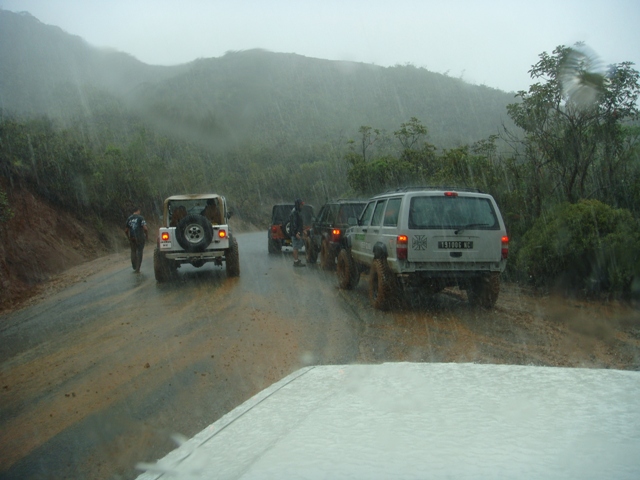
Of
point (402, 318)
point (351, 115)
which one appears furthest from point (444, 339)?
point (351, 115)

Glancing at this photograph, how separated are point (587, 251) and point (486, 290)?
256 cm

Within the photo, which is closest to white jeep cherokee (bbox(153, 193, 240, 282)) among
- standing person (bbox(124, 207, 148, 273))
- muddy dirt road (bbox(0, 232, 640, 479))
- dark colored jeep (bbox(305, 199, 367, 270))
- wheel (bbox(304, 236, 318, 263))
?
muddy dirt road (bbox(0, 232, 640, 479))

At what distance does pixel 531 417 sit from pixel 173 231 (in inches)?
449

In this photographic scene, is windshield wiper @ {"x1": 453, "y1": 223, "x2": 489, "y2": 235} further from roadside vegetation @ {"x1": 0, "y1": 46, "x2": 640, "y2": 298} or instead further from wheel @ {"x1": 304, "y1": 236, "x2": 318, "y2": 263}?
wheel @ {"x1": 304, "y1": 236, "x2": 318, "y2": 263}

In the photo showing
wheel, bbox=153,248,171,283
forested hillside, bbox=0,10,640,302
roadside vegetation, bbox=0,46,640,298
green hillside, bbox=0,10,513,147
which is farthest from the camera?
green hillside, bbox=0,10,513,147

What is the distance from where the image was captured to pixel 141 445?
4.16m

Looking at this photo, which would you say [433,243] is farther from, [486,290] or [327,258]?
[327,258]

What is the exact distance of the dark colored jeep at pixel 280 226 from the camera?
1975cm

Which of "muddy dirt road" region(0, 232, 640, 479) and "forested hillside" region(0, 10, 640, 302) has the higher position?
"forested hillside" region(0, 10, 640, 302)

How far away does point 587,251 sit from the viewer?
10.3 metres

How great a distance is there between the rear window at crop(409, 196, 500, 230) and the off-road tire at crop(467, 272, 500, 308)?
860 millimetres

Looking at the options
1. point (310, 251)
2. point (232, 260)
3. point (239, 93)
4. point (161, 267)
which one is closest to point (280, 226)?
point (310, 251)

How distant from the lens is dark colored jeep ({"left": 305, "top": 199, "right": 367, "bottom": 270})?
14.0m

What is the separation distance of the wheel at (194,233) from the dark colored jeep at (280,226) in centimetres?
656
